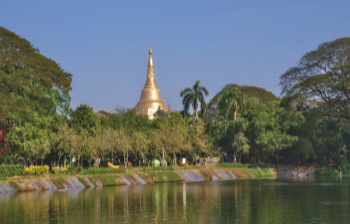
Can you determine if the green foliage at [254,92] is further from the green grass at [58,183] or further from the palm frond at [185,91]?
the green grass at [58,183]

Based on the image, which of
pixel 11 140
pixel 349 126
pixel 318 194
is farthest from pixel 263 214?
pixel 349 126

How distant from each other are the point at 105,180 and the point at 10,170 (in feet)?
31.4

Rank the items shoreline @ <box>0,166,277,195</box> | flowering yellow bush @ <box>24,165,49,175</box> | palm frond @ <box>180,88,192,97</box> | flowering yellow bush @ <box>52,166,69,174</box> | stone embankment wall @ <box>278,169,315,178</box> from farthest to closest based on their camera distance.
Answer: palm frond @ <box>180,88,192,97</box> → stone embankment wall @ <box>278,169,315,178</box> → flowering yellow bush @ <box>52,166,69,174</box> → flowering yellow bush @ <box>24,165,49,175</box> → shoreline @ <box>0,166,277,195</box>

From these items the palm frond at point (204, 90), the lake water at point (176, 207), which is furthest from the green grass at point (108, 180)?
the palm frond at point (204, 90)

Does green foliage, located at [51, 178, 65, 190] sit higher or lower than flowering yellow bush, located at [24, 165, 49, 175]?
lower

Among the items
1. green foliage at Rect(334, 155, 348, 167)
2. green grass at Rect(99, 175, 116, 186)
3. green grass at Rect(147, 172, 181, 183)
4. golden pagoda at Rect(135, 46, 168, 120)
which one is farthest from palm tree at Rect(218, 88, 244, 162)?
golden pagoda at Rect(135, 46, 168, 120)

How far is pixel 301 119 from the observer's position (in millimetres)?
82625

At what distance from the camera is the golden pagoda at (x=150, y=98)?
15750 centimetres

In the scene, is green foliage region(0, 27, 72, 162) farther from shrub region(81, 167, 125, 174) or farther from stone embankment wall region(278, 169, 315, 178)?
stone embankment wall region(278, 169, 315, 178)

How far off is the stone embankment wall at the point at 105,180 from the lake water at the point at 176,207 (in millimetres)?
2299

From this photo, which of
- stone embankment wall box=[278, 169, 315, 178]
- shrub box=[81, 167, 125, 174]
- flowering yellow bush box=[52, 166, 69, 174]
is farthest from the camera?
stone embankment wall box=[278, 169, 315, 178]

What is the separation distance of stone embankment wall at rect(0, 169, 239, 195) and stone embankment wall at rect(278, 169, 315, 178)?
11.4 meters

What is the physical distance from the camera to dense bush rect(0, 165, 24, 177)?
42.6m

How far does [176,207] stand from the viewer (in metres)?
31.5
